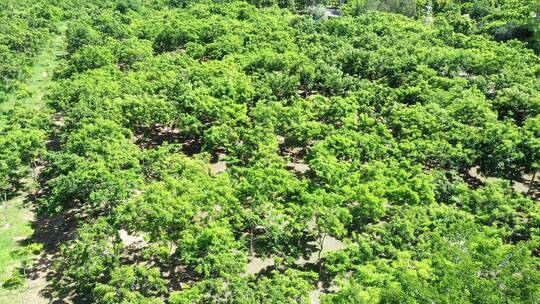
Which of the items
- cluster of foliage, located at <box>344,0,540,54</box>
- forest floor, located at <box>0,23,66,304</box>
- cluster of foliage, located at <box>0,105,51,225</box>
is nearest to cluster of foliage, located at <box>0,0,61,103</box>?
forest floor, located at <box>0,23,66,304</box>

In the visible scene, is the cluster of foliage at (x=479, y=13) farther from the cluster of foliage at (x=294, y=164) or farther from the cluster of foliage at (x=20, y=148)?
the cluster of foliage at (x=20, y=148)

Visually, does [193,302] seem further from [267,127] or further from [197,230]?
[267,127]

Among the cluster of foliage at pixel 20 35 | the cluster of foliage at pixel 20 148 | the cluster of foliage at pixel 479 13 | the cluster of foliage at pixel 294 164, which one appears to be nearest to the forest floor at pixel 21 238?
the cluster of foliage at pixel 20 148

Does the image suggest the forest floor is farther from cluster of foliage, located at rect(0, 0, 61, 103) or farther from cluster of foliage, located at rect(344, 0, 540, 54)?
cluster of foliage, located at rect(344, 0, 540, 54)

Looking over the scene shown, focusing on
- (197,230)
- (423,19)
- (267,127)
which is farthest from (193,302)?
(423,19)

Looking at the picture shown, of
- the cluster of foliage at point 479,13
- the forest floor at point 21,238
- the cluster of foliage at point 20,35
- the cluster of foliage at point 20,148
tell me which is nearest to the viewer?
the forest floor at point 21,238

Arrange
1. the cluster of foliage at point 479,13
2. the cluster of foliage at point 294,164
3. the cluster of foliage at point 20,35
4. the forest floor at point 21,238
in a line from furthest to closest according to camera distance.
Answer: the cluster of foliage at point 479,13, the cluster of foliage at point 20,35, the forest floor at point 21,238, the cluster of foliage at point 294,164
